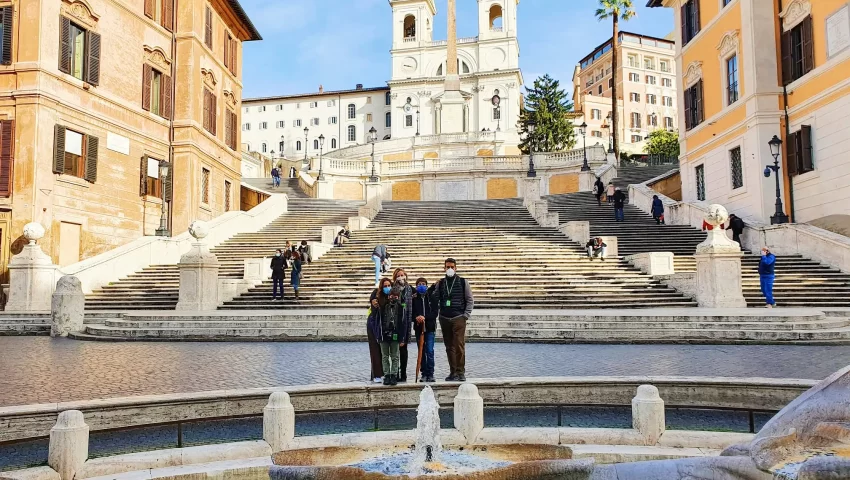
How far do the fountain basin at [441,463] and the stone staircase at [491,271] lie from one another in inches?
461

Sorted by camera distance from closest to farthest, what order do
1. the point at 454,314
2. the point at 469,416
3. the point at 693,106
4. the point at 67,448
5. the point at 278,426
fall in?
the point at 67,448
the point at 278,426
the point at 469,416
the point at 454,314
the point at 693,106

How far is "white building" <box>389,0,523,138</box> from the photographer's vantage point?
265 ft

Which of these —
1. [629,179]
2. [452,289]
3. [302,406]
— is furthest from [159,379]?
[629,179]

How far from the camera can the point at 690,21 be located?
1159 inches

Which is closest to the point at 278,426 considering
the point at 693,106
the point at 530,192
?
the point at 530,192

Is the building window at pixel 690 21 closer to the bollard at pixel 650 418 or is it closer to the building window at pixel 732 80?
the building window at pixel 732 80

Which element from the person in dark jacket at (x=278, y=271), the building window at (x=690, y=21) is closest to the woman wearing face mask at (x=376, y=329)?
the person in dark jacket at (x=278, y=271)

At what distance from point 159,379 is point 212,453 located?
3.53m

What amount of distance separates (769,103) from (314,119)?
7819 cm

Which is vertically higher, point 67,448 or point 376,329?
point 376,329

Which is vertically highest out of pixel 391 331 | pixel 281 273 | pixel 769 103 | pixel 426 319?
pixel 769 103

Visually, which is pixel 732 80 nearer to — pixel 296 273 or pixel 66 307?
pixel 296 273

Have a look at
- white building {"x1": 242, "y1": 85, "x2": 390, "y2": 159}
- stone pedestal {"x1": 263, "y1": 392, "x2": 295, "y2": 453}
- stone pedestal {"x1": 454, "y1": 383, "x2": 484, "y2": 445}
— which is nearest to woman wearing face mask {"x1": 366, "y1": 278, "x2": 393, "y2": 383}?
stone pedestal {"x1": 454, "y1": 383, "x2": 484, "y2": 445}

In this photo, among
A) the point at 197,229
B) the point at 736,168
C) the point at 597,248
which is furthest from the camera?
the point at 736,168
